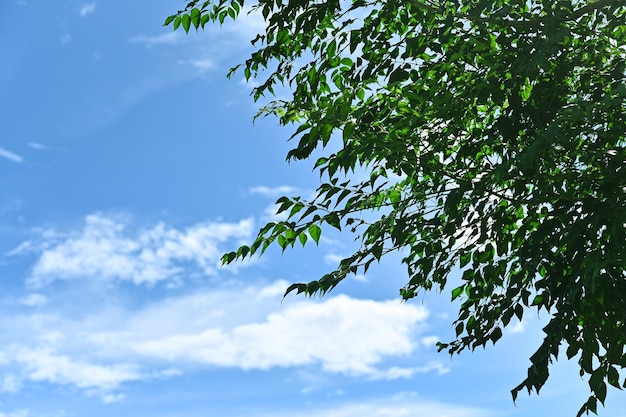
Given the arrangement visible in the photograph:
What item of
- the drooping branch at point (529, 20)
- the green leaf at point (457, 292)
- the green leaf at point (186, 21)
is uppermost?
the green leaf at point (186, 21)

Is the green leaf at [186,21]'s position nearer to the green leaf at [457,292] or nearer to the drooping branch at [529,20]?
the drooping branch at [529,20]

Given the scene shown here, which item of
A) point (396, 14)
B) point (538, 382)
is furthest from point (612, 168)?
point (396, 14)

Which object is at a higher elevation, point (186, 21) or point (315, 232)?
point (186, 21)

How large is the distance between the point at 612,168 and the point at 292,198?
2.76m

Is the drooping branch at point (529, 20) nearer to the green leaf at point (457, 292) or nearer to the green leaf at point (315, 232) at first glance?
the green leaf at point (315, 232)

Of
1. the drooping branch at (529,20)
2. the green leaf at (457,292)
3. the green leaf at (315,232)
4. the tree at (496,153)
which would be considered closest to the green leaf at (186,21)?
the tree at (496,153)

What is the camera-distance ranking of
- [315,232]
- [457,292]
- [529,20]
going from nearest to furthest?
[315,232] → [529,20] → [457,292]

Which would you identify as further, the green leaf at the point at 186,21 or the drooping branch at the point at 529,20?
the green leaf at the point at 186,21

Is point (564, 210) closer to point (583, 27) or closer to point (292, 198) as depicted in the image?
point (583, 27)

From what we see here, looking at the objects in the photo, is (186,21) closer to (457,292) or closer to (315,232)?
(315,232)

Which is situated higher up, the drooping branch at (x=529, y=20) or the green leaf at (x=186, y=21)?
the green leaf at (x=186, y=21)

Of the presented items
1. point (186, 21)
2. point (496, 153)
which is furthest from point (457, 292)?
point (186, 21)

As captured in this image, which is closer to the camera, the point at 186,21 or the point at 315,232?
the point at 315,232

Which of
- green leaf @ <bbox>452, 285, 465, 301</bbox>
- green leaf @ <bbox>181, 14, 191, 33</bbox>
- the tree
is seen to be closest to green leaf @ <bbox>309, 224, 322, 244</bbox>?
the tree
